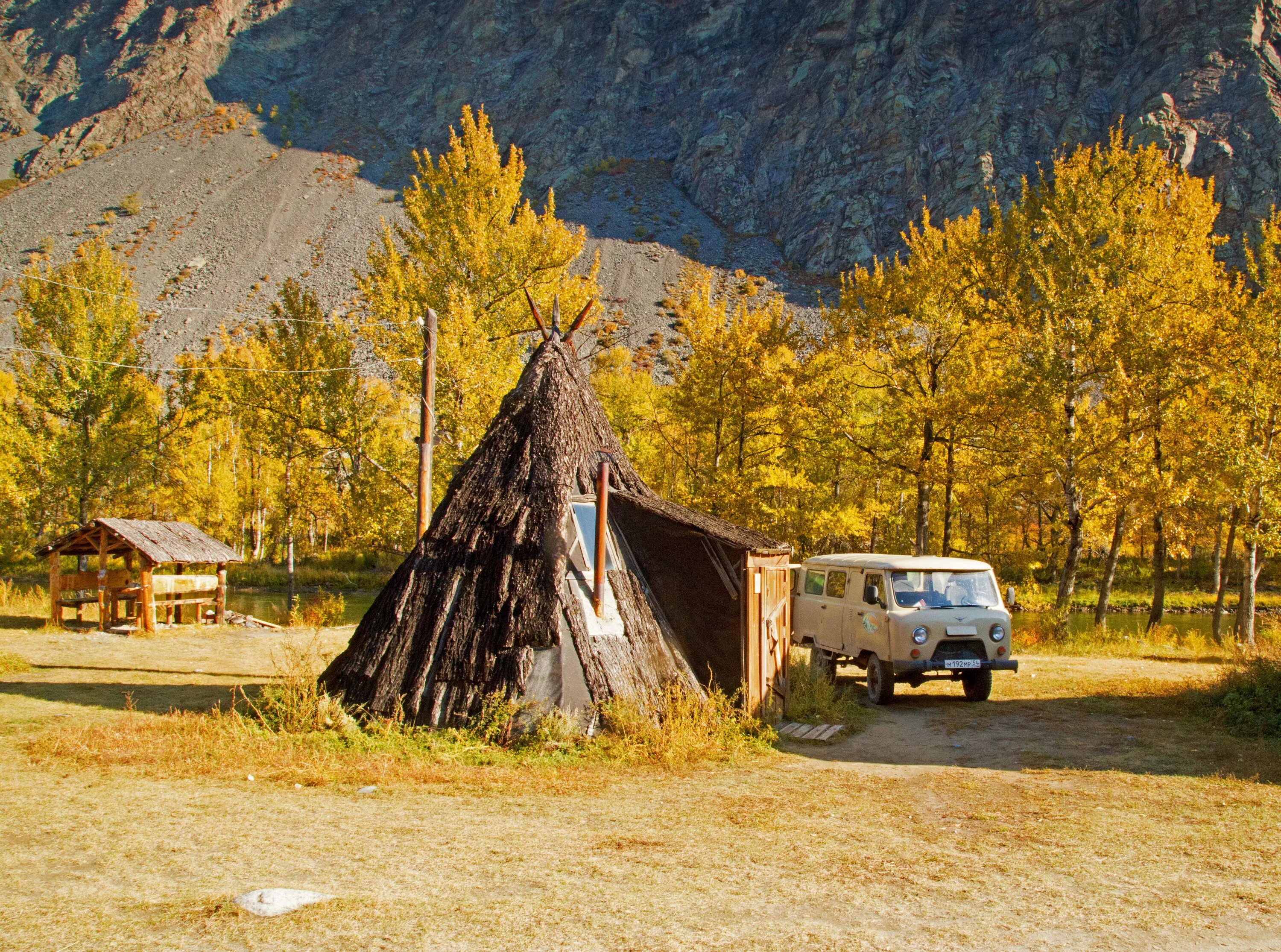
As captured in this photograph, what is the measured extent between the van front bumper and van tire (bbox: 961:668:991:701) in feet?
1.32

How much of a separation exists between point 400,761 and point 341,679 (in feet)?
6.42

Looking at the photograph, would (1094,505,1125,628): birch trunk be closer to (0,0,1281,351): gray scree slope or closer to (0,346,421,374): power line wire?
(0,346,421,374): power line wire

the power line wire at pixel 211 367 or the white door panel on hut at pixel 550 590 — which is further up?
→ the power line wire at pixel 211 367

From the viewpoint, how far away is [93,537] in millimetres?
22094

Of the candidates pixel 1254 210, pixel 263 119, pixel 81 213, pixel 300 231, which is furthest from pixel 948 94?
pixel 81 213

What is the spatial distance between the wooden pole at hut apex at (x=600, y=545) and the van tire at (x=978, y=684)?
6.86 m

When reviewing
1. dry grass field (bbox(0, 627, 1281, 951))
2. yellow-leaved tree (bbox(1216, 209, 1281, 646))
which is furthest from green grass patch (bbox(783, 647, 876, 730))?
yellow-leaved tree (bbox(1216, 209, 1281, 646))

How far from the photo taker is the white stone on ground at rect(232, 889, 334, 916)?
5398 mm

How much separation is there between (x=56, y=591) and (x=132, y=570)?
276 centimetres

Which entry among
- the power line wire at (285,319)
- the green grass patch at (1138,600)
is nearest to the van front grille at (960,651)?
the power line wire at (285,319)

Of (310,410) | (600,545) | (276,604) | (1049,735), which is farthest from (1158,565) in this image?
(276,604)

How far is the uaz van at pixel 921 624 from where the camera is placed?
1407cm

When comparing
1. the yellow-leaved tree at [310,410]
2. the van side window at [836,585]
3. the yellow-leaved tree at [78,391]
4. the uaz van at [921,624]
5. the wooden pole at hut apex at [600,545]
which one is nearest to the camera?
the wooden pole at hut apex at [600,545]

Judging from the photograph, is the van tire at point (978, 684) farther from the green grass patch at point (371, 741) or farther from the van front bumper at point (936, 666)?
the green grass patch at point (371, 741)
